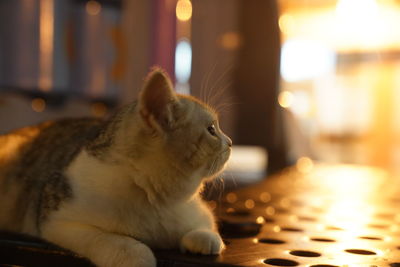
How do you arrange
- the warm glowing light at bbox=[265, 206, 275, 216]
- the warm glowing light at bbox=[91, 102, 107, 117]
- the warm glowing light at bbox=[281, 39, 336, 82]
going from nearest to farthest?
the warm glowing light at bbox=[265, 206, 275, 216] → the warm glowing light at bbox=[91, 102, 107, 117] → the warm glowing light at bbox=[281, 39, 336, 82]

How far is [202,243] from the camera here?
774mm

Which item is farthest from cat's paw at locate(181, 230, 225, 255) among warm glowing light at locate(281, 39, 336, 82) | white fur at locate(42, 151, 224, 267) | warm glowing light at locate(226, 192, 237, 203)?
warm glowing light at locate(281, 39, 336, 82)

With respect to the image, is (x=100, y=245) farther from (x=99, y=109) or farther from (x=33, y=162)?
(x=99, y=109)

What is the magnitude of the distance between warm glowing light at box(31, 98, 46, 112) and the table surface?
2.59 ft

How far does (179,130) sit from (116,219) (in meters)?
0.19

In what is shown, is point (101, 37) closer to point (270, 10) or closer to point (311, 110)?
point (270, 10)

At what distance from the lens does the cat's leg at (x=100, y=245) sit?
71 centimetres

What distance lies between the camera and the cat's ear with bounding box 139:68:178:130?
30.0 inches

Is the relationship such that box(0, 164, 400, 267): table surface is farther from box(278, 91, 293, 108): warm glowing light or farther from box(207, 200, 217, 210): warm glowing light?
box(278, 91, 293, 108): warm glowing light

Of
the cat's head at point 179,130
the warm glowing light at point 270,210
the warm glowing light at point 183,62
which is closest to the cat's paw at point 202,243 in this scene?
the cat's head at point 179,130

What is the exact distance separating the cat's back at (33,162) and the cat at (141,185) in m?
0.05

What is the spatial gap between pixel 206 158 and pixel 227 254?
0.60 feet

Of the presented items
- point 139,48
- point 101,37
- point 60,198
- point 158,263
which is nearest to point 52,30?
point 101,37

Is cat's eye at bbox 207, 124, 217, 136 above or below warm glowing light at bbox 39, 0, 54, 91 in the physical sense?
below
